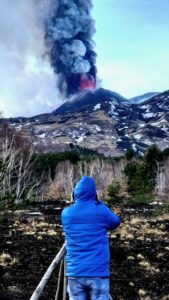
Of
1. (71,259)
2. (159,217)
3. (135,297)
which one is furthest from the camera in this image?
(159,217)

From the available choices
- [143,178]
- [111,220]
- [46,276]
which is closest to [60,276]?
[46,276]

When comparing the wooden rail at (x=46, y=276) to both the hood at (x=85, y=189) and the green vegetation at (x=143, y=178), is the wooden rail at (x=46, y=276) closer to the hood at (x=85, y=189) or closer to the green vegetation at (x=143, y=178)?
the hood at (x=85, y=189)

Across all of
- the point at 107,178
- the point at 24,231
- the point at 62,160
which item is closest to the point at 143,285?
the point at 24,231

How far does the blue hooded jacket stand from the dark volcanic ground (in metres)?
5.18

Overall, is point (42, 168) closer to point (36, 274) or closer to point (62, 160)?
point (62, 160)

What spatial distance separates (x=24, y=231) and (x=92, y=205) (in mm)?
18637

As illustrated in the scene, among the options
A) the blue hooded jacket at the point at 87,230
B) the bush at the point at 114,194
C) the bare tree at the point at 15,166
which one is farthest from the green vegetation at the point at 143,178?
the blue hooded jacket at the point at 87,230

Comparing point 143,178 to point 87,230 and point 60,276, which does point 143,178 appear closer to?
point 60,276

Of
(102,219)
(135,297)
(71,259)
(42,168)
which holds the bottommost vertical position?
(135,297)

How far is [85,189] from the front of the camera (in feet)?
19.0

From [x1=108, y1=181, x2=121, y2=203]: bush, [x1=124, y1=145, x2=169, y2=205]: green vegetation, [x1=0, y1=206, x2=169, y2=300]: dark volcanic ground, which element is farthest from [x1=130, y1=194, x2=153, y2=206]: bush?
[x1=0, y1=206, x2=169, y2=300]: dark volcanic ground

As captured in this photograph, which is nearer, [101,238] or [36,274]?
[101,238]

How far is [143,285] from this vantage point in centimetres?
1312

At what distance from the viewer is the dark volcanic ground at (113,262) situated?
11906 millimetres
